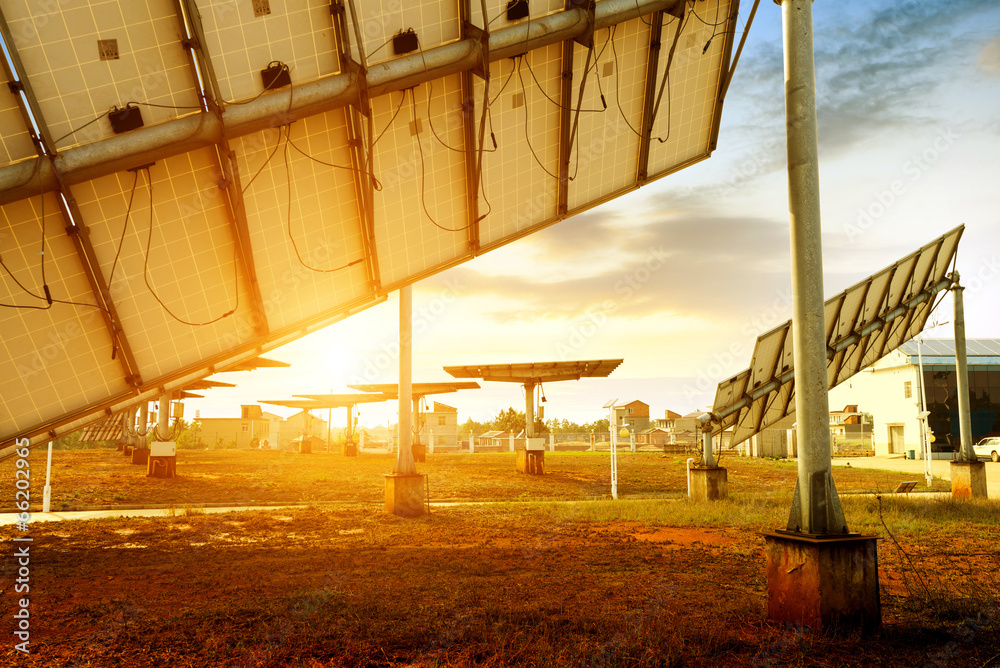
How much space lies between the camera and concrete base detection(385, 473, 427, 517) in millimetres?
16281

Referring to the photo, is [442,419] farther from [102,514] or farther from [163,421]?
[102,514]

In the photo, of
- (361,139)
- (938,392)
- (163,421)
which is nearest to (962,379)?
(361,139)

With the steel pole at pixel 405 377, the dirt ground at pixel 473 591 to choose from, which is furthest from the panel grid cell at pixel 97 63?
the steel pole at pixel 405 377

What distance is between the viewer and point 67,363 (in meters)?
9.05

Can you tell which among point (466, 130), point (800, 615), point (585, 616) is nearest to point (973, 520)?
point (800, 615)

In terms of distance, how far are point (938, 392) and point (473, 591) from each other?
5803cm

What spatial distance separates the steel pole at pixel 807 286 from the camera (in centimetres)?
642

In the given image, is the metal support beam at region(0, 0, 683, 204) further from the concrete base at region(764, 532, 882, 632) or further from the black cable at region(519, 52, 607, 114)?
the concrete base at region(764, 532, 882, 632)

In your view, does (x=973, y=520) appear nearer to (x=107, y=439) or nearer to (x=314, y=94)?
(x=314, y=94)

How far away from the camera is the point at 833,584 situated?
6.02 metres

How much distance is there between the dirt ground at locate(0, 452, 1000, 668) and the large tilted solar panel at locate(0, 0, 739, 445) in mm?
3359

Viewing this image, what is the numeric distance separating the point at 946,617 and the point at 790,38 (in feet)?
21.5

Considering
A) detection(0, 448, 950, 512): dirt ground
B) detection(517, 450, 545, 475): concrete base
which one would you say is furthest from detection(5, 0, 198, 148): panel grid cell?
detection(517, 450, 545, 475): concrete base

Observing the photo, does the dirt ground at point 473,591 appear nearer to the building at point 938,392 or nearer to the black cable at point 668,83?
the black cable at point 668,83
